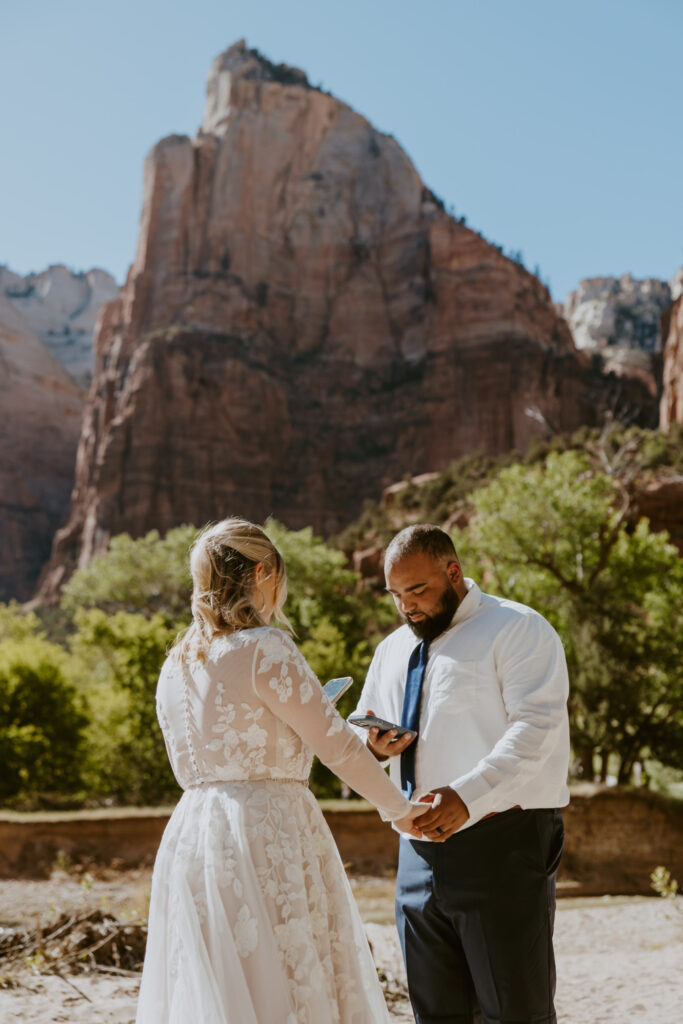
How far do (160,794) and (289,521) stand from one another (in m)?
53.8

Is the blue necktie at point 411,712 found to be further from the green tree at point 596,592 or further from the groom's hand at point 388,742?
the green tree at point 596,592

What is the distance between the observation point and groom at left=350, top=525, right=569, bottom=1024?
2.75m

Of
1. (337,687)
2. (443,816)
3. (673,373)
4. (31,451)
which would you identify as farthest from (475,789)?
(31,451)

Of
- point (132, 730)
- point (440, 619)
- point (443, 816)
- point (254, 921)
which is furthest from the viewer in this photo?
point (132, 730)

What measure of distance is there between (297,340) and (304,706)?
3099 inches

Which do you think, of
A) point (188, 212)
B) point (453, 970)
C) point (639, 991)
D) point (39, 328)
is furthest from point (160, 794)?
point (39, 328)

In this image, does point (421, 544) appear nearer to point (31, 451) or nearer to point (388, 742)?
point (388, 742)

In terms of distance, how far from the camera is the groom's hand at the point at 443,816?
107 inches

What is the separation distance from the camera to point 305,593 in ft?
84.2

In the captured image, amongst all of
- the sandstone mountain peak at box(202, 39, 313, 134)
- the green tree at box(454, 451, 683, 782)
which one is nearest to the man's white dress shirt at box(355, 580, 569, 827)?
the green tree at box(454, 451, 683, 782)

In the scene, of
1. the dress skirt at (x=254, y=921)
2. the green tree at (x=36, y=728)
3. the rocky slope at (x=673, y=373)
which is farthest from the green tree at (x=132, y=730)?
the rocky slope at (x=673, y=373)

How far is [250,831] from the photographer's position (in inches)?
101

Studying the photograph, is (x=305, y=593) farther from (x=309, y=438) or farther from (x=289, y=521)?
(x=309, y=438)

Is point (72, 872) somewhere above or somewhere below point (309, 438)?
below
